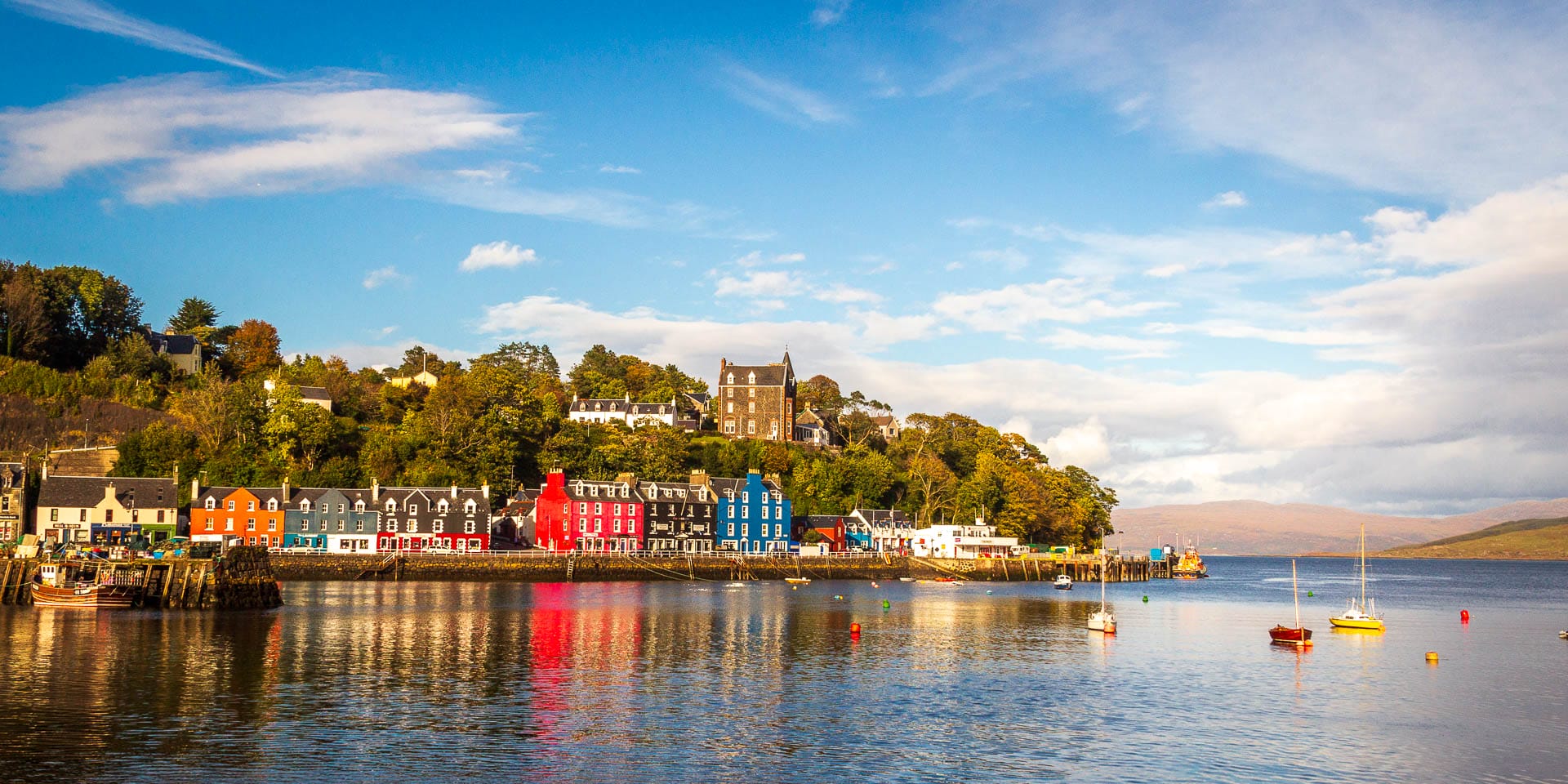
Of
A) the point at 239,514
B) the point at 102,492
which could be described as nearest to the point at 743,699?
the point at 239,514

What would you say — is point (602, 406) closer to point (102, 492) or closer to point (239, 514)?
point (239, 514)

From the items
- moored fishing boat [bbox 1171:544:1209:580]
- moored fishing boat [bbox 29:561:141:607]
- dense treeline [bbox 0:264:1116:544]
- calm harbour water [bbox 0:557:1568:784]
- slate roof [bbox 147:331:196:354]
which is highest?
slate roof [bbox 147:331:196:354]

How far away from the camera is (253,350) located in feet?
494

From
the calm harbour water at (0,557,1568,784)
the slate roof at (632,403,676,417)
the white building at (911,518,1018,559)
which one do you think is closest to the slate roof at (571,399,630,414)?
the slate roof at (632,403,676,417)

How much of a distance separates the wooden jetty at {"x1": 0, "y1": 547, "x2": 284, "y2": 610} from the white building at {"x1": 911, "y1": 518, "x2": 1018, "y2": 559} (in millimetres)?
79815

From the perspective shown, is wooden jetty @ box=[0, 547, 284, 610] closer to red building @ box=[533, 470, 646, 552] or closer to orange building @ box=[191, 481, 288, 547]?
orange building @ box=[191, 481, 288, 547]

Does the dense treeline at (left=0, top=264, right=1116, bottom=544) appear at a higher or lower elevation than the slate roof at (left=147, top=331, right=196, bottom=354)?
lower

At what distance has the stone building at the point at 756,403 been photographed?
15988cm

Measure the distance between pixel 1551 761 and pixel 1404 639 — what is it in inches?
1511

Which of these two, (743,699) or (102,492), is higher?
(102,492)

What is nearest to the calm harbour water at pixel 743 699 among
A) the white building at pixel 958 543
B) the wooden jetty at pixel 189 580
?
the wooden jetty at pixel 189 580

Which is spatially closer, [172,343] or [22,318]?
[22,318]

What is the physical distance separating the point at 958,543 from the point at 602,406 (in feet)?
176

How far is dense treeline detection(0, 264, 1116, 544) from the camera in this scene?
389 ft
